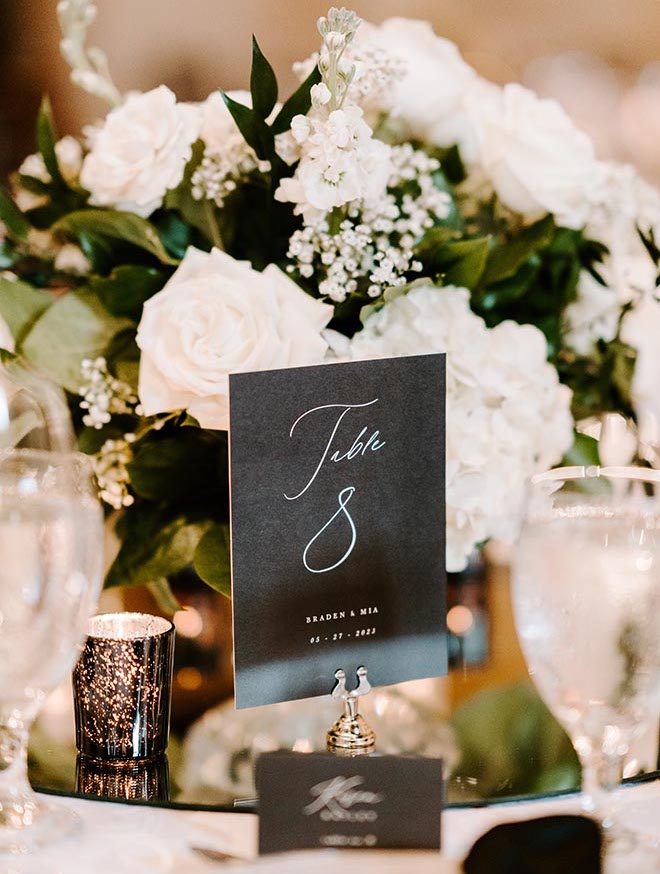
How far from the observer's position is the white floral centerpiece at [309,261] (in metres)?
0.80

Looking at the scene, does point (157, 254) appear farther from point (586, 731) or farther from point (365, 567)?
point (586, 731)

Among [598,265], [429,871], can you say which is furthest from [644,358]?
[429,871]

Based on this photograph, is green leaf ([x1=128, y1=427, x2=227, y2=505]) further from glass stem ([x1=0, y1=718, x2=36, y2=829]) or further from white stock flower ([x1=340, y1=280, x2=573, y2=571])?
glass stem ([x1=0, y1=718, x2=36, y2=829])

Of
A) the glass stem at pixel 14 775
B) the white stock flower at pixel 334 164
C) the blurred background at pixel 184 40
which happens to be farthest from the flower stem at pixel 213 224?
the blurred background at pixel 184 40

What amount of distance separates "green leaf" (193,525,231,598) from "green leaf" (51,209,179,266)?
0.70 feet

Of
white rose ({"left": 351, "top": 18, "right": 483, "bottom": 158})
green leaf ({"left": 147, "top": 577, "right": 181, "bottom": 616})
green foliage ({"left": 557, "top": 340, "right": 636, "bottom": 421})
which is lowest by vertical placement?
green leaf ({"left": 147, "top": 577, "right": 181, "bottom": 616})

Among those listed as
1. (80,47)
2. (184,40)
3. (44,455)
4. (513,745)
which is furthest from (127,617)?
(184,40)

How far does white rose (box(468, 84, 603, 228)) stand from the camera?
968mm

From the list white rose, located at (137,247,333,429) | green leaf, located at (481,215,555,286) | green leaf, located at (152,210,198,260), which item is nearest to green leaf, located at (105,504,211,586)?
white rose, located at (137,247,333,429)

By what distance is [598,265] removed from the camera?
108 centimetres

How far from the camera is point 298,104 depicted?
824mm

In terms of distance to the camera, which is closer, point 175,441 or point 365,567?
point 365,567

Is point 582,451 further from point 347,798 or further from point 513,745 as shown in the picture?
point 347,798

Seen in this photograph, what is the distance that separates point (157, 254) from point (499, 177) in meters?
0.31
